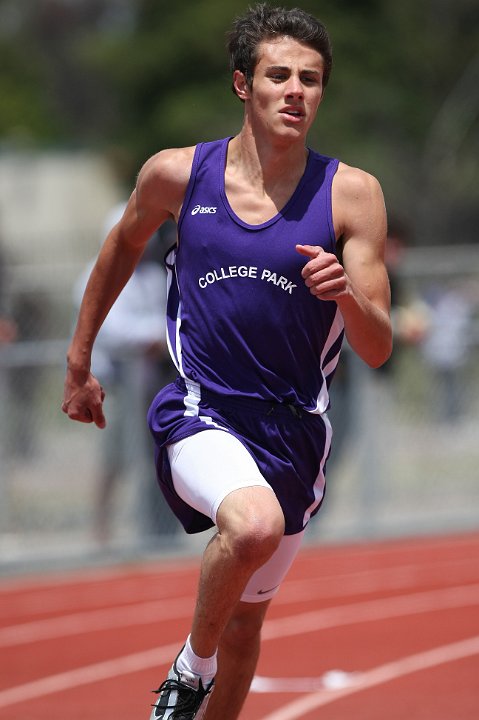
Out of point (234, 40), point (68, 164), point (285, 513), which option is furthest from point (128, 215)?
point (68, 164)

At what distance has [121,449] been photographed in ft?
32.4

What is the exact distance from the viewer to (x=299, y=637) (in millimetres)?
7566

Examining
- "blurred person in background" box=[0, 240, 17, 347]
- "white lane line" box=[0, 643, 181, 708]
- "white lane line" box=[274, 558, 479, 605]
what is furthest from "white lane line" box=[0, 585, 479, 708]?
"blurred person in background" box=[0, 240, 17, 347]

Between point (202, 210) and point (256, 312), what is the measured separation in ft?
1.30

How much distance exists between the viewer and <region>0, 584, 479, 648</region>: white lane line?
7805 mm

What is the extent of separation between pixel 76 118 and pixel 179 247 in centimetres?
6476

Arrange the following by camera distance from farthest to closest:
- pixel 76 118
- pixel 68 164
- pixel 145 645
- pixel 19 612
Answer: pixel 76 118, pixel 68 164, pixel 19 612, pixel 145 645

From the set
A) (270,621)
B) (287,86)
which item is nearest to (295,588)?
(270,621)

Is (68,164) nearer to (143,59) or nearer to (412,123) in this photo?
(143,59)

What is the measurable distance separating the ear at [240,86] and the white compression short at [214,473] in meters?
1.16

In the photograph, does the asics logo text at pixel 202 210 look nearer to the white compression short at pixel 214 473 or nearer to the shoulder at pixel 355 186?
the shoulder at pixel 355 186

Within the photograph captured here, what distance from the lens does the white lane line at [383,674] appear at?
6052mm

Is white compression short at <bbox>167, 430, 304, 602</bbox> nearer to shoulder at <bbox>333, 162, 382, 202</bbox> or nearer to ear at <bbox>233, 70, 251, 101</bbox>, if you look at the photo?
shoulder at <bbox>333, 162, 382, 202</bbox>

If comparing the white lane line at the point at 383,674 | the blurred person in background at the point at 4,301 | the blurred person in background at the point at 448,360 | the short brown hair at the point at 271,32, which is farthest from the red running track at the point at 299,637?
the short brown hair at the point at 271,32
